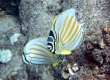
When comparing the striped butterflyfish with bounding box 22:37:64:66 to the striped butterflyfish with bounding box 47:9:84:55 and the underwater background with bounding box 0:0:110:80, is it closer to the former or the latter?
the striped butterflyfish with bounding box 47:9:84:55

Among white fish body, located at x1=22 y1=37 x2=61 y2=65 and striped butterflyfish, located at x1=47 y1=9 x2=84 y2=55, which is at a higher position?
striped butterflyfish, located at x1=47 y1=9 x2=84 y2=55

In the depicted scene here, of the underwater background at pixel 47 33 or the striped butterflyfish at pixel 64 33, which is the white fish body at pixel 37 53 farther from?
the underwater background at pixel 47 33

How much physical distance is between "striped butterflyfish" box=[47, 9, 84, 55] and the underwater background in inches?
14.9

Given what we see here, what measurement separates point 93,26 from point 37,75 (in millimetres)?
1966

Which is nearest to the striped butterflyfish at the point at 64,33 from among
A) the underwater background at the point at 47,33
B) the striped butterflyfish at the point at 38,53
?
the underwater background at the point at 47,33

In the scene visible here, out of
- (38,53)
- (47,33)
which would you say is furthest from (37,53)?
(47,33)

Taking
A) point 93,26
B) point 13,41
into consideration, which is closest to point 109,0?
point 93,26

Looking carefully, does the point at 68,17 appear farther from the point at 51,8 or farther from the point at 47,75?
the point at 51,8

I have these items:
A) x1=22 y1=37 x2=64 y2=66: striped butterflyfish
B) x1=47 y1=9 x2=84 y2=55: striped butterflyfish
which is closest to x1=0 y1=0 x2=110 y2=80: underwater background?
x1=47 y1=9 x2=84 y2=55: striped butterflyfish

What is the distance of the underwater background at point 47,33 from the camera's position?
3465mm

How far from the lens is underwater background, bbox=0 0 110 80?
3.46m

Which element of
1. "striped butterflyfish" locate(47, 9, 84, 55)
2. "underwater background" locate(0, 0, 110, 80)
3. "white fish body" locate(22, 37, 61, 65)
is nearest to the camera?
"striped butterflyfish" locate(47, 9, 84, 55)

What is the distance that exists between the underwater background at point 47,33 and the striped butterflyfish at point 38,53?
69cm

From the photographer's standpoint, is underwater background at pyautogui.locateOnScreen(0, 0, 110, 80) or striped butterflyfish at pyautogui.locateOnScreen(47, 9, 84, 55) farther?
underwater background at pyautogui.locateOnScreen(0, 0, 110, 80)
